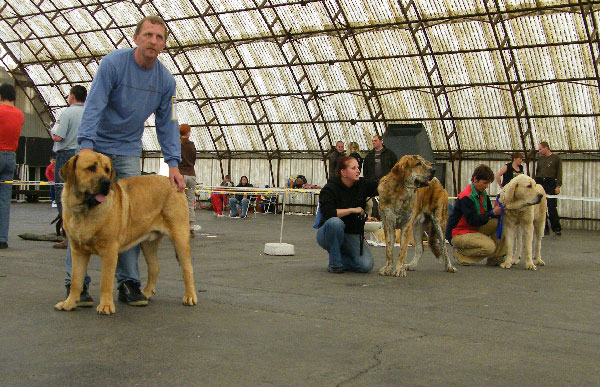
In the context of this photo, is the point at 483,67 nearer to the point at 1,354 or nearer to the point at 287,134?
the point at 287,134

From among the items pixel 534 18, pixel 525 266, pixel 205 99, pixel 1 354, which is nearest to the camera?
pixel 1 354

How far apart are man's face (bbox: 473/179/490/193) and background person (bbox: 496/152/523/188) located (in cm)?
631

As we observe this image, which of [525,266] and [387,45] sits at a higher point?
[387,45]

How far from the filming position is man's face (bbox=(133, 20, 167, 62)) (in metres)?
5.71

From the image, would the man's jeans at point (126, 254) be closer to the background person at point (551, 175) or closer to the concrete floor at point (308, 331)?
the concrete floor at point (308, 331)

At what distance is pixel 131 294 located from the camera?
19.5ft

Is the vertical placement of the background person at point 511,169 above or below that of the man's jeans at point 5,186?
above

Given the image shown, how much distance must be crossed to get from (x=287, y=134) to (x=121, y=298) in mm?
26532

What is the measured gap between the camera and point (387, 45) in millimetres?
26719

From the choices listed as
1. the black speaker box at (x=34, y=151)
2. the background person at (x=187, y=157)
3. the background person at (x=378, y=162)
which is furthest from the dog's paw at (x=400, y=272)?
the black speaker box at (x=34, y=151)

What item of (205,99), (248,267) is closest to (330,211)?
(248,267)

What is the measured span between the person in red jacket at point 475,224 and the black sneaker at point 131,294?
5.18 m

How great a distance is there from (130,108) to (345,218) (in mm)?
3612

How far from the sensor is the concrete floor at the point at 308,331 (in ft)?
13.1
